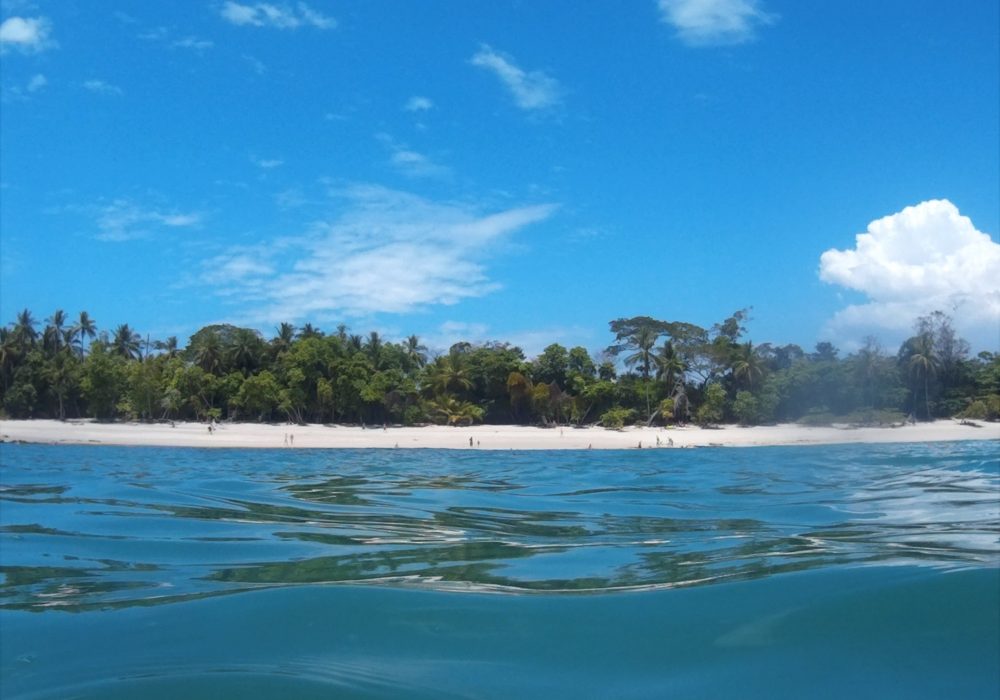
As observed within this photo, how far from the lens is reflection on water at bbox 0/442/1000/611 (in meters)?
4.16

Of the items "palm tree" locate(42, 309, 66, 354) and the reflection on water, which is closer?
the reflection on water

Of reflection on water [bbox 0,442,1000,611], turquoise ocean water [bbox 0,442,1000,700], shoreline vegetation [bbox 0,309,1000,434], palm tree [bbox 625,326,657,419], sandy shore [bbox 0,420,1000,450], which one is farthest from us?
palm tree [bbox 625,326,657,419]

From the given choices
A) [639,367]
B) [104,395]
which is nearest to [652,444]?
[639,367]

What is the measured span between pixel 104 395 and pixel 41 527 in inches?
2311

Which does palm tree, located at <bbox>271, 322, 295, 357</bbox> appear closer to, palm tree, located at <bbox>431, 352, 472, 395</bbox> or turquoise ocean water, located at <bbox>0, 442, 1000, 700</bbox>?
palm tree, located at <bbox>431, 352, 472, 395</bbox>

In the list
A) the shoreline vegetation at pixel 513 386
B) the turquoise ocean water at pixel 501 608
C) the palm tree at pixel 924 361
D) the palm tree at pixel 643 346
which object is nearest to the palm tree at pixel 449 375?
the shoreline vegetation at pixel 513 386

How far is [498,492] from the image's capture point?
34.9ft

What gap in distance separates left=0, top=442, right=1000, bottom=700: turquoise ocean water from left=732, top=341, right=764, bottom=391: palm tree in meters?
52.6

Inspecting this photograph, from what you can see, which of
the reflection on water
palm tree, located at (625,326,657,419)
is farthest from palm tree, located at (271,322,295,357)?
the reflection on water

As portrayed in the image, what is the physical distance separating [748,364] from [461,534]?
5476 centimetres

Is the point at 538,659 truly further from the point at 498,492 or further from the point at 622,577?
the point at 498,492

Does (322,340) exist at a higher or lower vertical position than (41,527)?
higher

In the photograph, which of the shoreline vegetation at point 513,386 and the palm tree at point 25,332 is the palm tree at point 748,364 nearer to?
the shoreline vegetation at point 513,386

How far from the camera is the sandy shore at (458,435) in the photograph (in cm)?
4319
